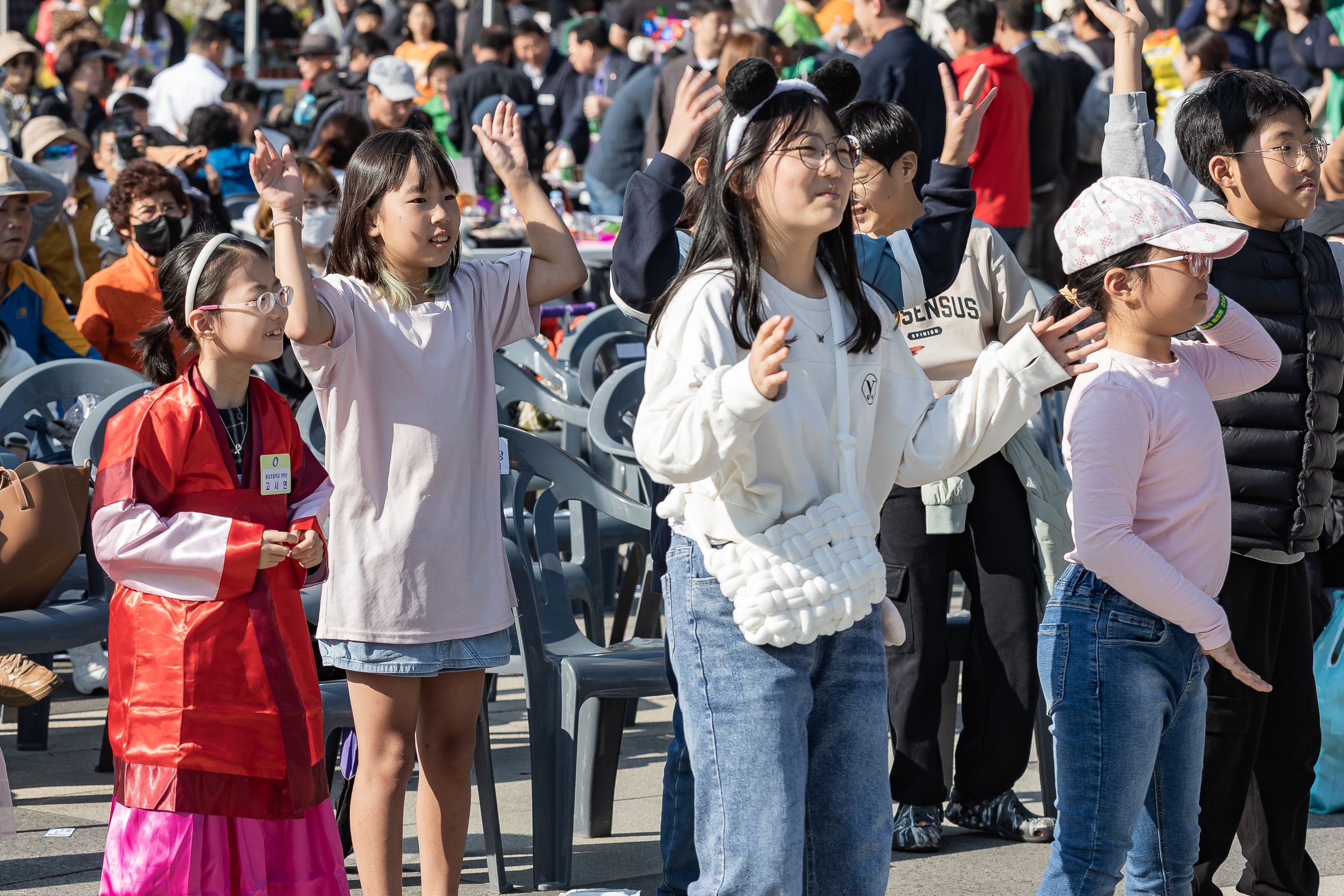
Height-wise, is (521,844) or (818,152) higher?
(818,152)

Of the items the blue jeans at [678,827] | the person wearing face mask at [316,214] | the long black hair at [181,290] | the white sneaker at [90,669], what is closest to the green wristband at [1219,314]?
the blue jeans at [678,827]

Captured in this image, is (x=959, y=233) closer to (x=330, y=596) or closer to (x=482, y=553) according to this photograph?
(x=482, y=553)

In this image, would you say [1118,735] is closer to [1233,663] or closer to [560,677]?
[1233,663]

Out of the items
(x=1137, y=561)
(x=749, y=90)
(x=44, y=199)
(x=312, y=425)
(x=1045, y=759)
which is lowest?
(x=1045, y=759)

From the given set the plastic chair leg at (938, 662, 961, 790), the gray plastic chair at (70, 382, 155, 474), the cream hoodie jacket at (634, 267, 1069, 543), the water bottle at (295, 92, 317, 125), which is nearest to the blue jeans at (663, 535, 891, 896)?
the cream hoodie jacket at (634, 267, 1069, 543)

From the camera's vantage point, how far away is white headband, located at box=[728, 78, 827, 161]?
252 cm

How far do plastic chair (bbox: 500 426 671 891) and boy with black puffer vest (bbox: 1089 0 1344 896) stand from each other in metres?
1.33

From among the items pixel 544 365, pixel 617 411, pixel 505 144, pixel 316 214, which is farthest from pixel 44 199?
pixel 505 144

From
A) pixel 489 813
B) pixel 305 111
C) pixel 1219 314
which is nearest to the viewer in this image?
pixel 1219 314

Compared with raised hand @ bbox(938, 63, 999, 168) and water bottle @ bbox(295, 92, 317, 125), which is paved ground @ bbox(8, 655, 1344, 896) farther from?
water bottle @ bbox(295, 92, 317, 125)

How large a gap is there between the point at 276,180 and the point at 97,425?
1.72m

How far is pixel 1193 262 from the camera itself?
9.25 feet

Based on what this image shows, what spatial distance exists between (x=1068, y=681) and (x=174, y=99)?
1091 cm

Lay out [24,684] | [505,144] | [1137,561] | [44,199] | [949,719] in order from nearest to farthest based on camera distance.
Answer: [1137,561] → [505,144] → [24,684] → [949,719] → [44,199]
